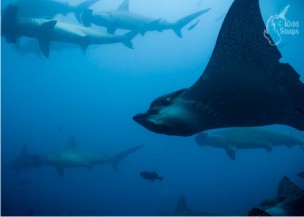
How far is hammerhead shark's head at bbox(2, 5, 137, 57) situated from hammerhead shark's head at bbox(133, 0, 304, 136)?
350 inches

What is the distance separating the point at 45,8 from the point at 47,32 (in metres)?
4.66

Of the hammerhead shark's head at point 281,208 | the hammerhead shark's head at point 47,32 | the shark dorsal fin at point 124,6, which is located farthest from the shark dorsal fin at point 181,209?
the hammerhead shark's head at point 281,208

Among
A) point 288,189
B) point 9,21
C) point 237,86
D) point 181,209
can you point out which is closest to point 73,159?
point 181,209

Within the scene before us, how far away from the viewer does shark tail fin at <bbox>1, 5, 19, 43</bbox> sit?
10203mm

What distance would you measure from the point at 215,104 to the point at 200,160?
50146 mm

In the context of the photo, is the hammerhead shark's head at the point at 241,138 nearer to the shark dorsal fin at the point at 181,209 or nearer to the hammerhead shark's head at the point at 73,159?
the shark dorsal fin at the point at 181,209

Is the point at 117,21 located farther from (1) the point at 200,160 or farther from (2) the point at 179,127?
(1) the point at 200,160

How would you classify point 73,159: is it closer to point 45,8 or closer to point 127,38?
point 127,38

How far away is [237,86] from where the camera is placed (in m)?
4.00

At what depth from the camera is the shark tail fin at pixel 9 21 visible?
1020cm

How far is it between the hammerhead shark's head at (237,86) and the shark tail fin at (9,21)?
8.89m

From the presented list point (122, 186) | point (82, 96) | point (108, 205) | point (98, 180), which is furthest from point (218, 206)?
point (82, 96)

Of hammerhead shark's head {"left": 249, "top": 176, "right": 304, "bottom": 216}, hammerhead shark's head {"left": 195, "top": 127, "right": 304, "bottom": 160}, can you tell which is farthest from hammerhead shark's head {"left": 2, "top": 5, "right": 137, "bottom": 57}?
hammerhead shark's head {"left": 249, "top": 176, "right": 304, "bottom": 216}

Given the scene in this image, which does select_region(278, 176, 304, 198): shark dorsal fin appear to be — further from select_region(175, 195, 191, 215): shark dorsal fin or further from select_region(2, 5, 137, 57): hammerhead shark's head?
select_region(2, 5, 137, 57): hammerhead shark's head
